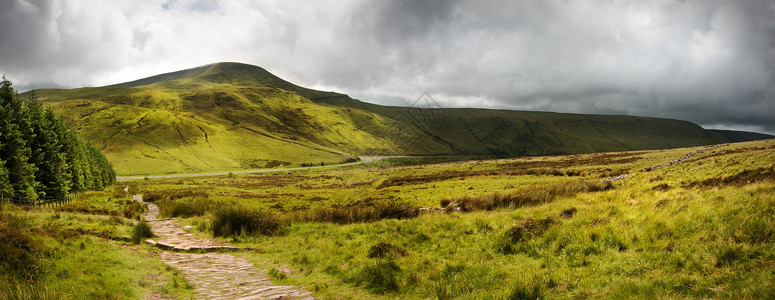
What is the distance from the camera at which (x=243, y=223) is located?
19969 mm

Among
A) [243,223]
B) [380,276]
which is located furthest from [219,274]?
[243,223]

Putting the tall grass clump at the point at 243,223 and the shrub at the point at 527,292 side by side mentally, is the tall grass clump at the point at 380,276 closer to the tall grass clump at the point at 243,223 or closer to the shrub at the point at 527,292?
the shrub at the point at 527,292

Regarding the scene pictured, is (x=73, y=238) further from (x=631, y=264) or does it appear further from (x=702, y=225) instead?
(x=702, y=225)

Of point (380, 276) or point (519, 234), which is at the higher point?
point (519, 234)

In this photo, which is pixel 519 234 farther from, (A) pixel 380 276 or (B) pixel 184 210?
(B) pixel 184 210

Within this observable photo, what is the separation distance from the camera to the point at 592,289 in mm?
7816

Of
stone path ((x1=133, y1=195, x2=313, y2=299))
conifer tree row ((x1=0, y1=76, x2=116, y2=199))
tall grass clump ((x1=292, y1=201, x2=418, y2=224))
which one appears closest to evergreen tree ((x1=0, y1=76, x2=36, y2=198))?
conifer tree row ((x1=0, y1=76, x2=116, y2=199))

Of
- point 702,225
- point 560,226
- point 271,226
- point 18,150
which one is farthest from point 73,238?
point 18,150

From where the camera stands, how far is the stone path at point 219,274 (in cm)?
1024

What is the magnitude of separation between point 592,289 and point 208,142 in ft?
715

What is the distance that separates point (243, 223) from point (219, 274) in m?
7.83

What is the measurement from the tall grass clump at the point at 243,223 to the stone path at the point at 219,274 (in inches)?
57.3

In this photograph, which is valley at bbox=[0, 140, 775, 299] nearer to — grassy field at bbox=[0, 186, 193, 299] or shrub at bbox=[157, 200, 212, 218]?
grassy field at bbox=[0, 186, 193, 299]

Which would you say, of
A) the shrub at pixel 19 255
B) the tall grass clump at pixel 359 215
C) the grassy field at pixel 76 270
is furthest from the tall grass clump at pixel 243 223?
the shrub at pixel 19 255
